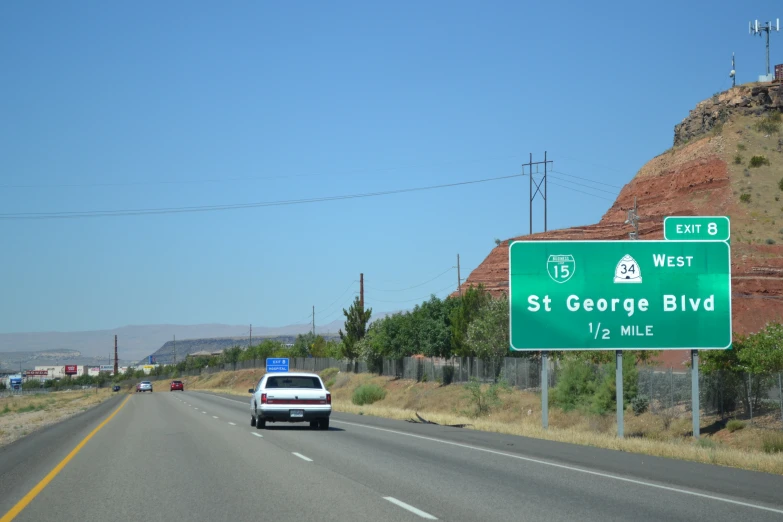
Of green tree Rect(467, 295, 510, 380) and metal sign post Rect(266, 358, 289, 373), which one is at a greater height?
green tree Rect(467, 295, 510, 380)

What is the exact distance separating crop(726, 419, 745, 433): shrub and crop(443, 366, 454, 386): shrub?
3016cm

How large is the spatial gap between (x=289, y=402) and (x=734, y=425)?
15525mm

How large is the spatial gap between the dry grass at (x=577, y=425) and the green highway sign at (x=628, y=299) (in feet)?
9.11

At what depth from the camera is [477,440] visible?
2319 cm

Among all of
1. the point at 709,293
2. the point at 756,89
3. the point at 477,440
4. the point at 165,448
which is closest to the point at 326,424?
the point at 477,440

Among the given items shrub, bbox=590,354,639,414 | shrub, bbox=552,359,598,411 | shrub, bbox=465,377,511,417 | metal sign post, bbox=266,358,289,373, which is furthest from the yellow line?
metal sign post, bbox=266,358,289,373

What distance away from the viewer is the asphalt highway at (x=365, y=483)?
35.4 ft

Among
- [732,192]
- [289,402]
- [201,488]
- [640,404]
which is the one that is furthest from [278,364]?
[201,488]

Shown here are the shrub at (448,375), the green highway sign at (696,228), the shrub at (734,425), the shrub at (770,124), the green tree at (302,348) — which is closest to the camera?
the green highway sign at (696,228)

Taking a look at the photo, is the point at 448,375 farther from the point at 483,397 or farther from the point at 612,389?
the point at 612,389

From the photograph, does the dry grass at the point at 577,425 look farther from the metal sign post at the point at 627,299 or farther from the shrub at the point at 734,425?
the metal sign post at the point at 627,299

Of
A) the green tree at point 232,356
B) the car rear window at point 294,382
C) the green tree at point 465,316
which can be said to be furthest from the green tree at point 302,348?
the car rear window at point 294,382

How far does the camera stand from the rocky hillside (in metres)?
70.3

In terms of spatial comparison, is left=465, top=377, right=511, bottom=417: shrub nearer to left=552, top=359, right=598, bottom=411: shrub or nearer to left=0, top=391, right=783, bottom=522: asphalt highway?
left=552, top=359, right=598, bottom=411: shrub
